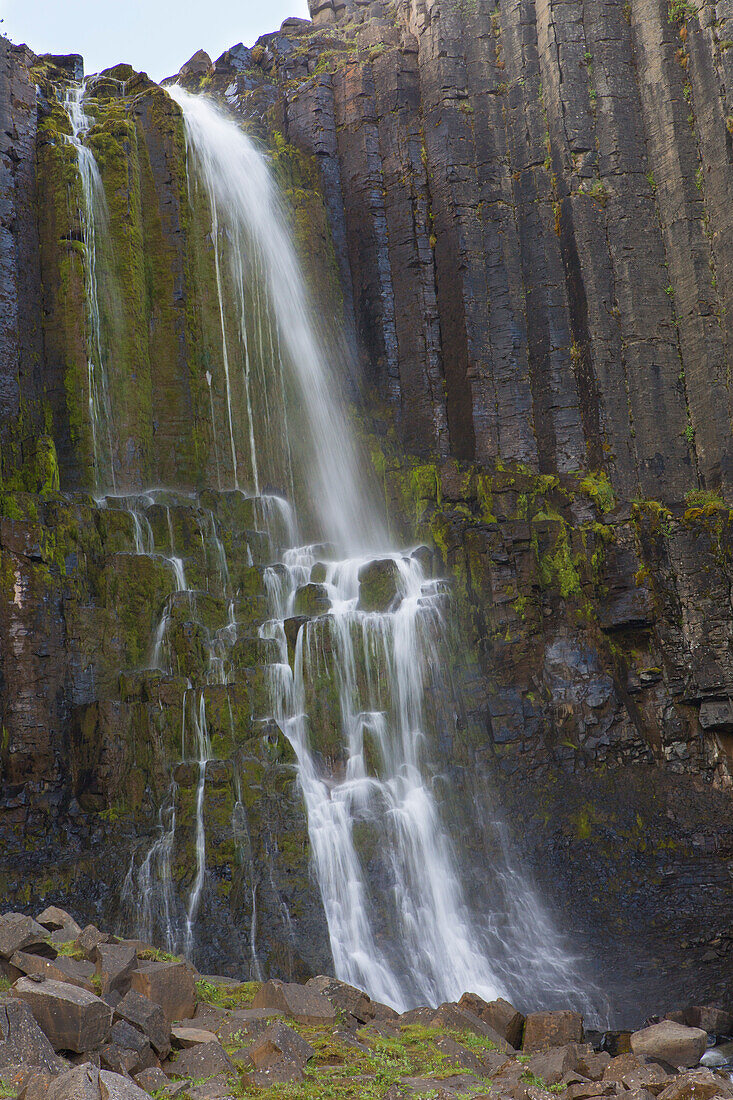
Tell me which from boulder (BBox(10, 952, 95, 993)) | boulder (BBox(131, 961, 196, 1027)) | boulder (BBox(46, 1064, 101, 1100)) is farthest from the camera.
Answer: boulder (BBox(131, 961, 196, 1027))

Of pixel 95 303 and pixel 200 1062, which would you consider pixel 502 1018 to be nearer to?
pixel 200 1062

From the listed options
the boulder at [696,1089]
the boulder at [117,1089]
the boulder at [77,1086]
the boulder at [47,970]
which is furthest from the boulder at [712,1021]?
the boulder at [77,1086]

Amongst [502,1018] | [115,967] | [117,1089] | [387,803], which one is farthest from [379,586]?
[117,1089]

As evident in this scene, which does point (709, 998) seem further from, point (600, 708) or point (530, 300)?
point (530, 300)

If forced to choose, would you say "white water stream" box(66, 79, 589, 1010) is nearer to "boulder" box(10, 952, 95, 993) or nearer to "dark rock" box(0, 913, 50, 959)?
"dark rock" box(0, 913, 50, 959)

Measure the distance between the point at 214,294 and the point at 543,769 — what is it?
628 inches

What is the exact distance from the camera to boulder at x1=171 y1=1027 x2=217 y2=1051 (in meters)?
9.04

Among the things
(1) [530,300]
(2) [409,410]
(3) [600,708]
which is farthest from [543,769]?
(1) [530,300]

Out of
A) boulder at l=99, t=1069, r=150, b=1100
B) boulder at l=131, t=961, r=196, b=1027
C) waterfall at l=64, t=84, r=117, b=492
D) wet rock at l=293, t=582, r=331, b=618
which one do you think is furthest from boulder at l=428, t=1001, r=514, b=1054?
waterfall at l=64, t=84, r=117, b=492

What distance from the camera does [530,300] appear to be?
29359 millimetres

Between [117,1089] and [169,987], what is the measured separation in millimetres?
3217

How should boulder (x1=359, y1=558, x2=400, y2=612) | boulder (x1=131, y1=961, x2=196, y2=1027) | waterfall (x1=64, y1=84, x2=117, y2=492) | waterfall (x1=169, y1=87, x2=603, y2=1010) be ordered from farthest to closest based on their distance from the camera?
waterfall (x1=64, y1=84, x2=117, y2=492)
boulder (x1=359, y1=558, x2=400, y2=612)
waterfall (x1=169, y1=87, x2=603, y2=1010)
boulder (x1=131, y1=961, x2=196, y2=1027)

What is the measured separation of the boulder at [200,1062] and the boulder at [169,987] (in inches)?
37.6

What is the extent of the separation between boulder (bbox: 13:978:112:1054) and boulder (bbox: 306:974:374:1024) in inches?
129
